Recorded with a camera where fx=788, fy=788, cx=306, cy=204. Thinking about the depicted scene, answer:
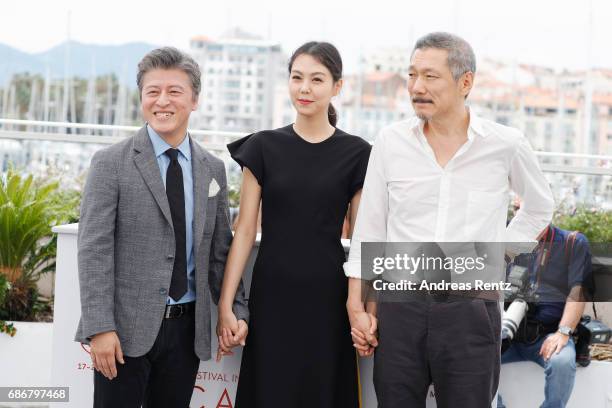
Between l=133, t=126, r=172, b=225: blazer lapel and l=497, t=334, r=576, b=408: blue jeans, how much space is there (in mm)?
1934

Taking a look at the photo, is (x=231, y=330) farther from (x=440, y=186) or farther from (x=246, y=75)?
(x=246, y=75)

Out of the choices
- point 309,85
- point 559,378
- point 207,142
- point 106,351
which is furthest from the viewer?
point 207,142

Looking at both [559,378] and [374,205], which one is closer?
[374,205]

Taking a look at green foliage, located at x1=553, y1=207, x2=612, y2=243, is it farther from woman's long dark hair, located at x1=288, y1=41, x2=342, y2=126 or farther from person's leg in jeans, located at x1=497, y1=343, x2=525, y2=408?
woman's long dark hair, located at x1=288, y1=41, x2=342, y2=126

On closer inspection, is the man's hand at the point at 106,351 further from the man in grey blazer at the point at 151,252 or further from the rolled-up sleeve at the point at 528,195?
the rolled-up sleeve at the point at 528,195

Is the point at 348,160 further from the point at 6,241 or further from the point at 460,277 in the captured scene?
the point at 6,241

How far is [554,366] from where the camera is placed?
3.76m

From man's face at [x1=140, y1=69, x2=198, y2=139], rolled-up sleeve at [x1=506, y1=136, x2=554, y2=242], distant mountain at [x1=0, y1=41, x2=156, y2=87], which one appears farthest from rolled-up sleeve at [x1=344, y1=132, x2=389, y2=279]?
distant mountain at [x1=0, y1=41, x2=156, y2=87]

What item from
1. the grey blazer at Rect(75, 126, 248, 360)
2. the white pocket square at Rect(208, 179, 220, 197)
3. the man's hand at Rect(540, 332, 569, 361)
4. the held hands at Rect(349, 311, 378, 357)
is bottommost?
the man's hand at Rect(540, 332, 569, 361)

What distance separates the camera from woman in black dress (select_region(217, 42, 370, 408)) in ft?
8.86

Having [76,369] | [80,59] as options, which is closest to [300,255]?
[76,369]

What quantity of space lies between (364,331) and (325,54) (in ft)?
3.15

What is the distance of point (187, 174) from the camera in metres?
2.66

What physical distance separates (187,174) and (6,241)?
3020 mm
